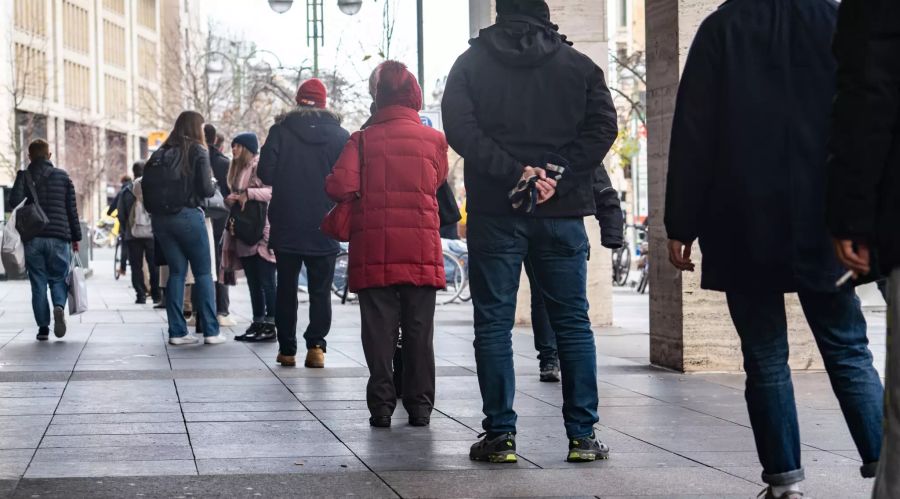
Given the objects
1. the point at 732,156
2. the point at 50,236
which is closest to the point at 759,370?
the point at 732,156

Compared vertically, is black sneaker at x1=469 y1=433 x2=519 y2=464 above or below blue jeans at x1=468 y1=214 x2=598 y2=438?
below

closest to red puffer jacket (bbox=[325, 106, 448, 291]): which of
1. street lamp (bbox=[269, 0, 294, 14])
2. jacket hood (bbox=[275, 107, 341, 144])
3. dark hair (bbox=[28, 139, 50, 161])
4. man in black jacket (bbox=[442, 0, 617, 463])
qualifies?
man in black jacket (bbox=[442, 0, 617, 463])

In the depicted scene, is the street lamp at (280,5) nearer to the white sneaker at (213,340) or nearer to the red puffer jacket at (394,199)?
the white sneaker at (213,340)

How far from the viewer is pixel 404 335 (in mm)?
8188

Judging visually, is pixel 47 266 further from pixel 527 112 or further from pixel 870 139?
pixel 870 139

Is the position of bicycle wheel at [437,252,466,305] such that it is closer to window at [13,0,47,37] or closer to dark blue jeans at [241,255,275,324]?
dark blue jeans at [241,255,275,324]

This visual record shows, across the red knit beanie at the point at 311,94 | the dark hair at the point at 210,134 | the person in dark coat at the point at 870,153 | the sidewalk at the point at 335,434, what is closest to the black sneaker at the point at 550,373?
the sidewalk at the point at 335,434

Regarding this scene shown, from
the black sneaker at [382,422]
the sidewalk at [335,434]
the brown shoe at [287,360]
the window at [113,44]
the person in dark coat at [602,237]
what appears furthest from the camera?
the window at [113,44]

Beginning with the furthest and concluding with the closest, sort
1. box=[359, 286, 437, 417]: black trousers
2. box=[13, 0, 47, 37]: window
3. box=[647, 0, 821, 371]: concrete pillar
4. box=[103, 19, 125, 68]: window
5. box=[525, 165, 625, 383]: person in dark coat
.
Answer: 1. box=[103, 19, 125, 68]: window
2. box=[13, 0, 47, 37]: window
3. box=[647, 0, 821, 371]: concrete pillar
4. box=[525, 165, 625, 383]: person in dark coat
5. box=[359, 286, 437, 417]: black trousers

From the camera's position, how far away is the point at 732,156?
17.0 ft

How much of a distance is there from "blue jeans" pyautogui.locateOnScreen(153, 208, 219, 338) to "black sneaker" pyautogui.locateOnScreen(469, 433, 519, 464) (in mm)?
7278

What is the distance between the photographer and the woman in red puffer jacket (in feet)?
26.3

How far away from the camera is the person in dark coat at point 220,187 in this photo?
15.7 meters

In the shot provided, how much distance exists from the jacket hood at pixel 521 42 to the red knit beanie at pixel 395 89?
1536 mm
